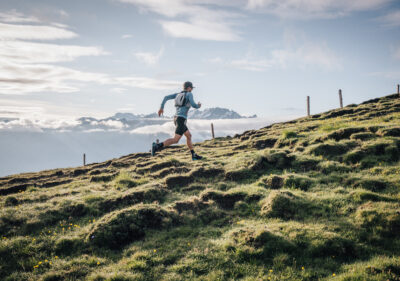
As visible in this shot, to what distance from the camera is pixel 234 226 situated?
327 inches

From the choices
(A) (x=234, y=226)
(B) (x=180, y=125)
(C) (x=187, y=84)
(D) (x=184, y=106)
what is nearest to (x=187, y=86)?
(C) (x=187, y=84)

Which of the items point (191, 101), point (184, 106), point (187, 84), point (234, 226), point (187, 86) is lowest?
point (234, 226)

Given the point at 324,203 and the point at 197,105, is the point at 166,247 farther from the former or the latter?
the point at 197,105

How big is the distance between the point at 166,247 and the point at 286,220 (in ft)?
12.4

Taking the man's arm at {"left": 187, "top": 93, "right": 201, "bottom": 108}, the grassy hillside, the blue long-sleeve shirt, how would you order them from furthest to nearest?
the blue long-sleeve shirt
the man's arm at {"left": 187, "top": 93, "right": 201, "bottom": 108}
the grassy hillside

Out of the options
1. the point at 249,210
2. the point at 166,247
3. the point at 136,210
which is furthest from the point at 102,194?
the point at 249,210

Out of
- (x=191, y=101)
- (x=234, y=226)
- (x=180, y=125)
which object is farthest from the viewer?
(x=180, y=125)

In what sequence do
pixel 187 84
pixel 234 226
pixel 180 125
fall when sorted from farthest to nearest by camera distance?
pixel 180 125, pixel 187 84, pixel 234 226

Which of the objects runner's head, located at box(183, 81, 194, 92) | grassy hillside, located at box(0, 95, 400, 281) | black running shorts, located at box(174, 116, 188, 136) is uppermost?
runner's head, located at box(183, 81, 194, 92)

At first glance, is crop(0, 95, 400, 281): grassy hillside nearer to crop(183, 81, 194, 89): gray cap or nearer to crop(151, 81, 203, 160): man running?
crop(151, 81, 203, 160): man running

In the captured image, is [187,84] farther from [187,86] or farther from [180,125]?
[180,125]

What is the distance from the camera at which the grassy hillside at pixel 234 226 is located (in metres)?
6.23

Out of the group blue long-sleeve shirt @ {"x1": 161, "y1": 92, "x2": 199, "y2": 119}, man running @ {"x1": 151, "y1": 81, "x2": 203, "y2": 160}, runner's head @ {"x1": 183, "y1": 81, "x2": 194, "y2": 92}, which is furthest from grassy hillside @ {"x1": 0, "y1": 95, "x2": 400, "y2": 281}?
runner's head @ {"x1": 183, "y1": 81, "x2": 194, "y2": 92}

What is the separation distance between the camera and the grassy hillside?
20.4ft
